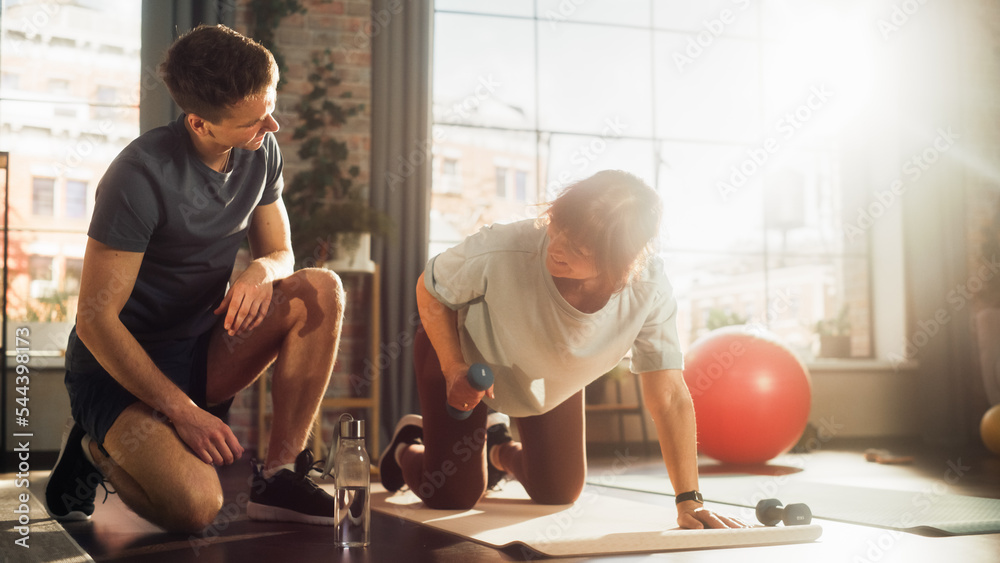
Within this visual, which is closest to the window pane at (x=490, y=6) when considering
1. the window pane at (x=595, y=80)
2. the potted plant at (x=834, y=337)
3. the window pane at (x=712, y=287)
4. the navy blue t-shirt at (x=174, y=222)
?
the window pane at (x=595, y=80)

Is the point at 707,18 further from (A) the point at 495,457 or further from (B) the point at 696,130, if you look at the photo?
(A) the point at 495,457

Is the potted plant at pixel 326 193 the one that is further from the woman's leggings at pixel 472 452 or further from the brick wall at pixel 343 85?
the woman's leggings at pixel 472 452

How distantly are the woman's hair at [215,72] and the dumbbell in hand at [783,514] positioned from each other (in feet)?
4.44

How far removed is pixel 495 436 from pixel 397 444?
0.29 m

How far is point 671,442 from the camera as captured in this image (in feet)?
5.43

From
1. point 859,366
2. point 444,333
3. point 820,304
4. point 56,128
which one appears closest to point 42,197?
point 56,128

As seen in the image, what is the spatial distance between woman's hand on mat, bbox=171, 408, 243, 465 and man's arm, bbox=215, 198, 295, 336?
200 mm

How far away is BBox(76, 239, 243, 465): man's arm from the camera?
4.95 ft

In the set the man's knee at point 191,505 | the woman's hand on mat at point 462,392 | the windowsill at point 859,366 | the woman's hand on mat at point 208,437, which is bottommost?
the man's knee at point 191,505

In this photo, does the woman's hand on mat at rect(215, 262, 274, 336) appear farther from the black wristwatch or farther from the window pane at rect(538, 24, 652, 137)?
the window pane at rect(538, 24, 652, 137)

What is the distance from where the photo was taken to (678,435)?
1646 mm

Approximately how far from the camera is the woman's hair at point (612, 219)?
1.47m

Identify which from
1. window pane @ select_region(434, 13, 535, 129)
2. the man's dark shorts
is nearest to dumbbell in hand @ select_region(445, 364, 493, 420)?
the man's dark shorts

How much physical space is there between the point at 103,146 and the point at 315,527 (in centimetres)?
284
